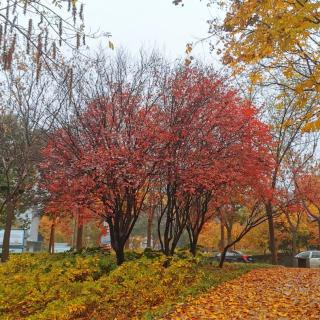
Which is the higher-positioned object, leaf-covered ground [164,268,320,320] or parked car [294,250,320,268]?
parked car [294,250,320,268]

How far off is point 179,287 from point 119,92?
277 inches

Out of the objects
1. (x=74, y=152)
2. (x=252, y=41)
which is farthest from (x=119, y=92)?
(x=252, y=41)

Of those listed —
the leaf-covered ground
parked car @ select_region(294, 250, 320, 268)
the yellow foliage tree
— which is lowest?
the leaf-covered ground

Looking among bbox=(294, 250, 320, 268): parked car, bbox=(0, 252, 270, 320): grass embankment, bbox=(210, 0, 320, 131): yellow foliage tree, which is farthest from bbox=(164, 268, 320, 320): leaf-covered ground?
bbox=(294, 250, 320, 268): parked car

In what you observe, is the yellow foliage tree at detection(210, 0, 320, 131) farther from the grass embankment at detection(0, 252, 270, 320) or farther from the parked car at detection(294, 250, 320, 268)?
the parked car at detection(294, 250, 320, 268)

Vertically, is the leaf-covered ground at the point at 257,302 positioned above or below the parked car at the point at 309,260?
below

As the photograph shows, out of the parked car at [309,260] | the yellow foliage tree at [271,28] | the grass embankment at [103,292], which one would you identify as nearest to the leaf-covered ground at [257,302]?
the grass embankment at [103,292]

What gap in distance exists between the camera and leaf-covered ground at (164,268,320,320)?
722cm

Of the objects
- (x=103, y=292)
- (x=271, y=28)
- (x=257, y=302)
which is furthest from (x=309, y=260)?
(x=271, y=28)

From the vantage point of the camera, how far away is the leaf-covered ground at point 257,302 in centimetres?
722

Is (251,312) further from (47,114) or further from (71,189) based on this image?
(47,114)

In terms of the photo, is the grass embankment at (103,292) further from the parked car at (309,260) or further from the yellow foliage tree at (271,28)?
the parked car at (309,260)

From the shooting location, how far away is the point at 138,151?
12.1 metres

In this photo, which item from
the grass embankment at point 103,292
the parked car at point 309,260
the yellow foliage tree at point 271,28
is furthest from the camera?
the parked car at point 309,260
